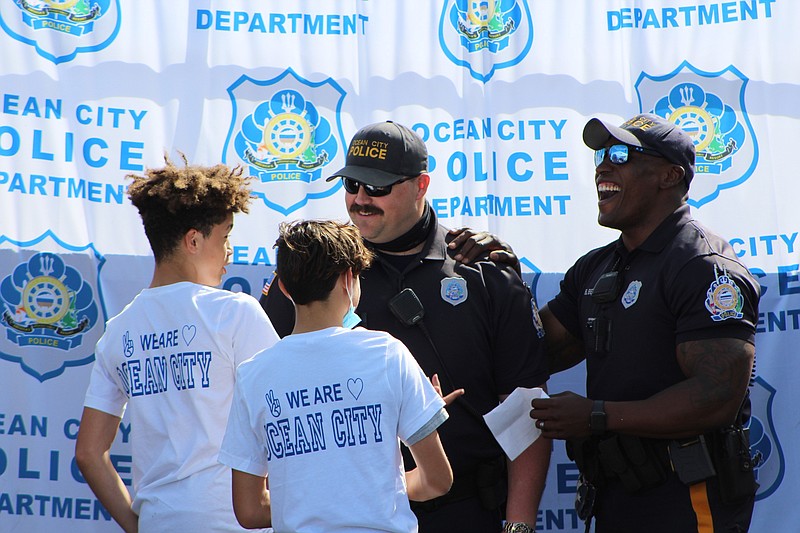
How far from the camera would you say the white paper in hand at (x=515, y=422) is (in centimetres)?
271

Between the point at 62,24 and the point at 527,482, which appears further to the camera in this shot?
the point at 62,24

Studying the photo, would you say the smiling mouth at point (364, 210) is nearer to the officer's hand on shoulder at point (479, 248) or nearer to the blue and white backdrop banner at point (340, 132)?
the officer's hand on shoulder at point (479, 248)

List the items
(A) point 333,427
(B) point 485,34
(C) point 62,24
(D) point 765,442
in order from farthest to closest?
(B) point 485,34
(C) point 62,24
(D) point 765,442
(A) point 333,427

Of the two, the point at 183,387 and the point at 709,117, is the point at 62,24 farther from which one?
the point at 709,117

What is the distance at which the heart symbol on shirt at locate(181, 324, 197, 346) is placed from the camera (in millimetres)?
2340

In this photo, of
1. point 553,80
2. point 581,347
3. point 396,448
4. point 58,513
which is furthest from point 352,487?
point 553,80

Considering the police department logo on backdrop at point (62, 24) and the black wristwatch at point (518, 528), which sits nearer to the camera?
the black wristwatch at point (518, 528)

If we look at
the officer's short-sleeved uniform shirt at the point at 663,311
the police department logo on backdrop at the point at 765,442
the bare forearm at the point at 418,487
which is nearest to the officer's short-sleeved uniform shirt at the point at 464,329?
the officer's short-sleeved uniform shirt at the point at 663,311

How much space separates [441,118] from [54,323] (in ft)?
6.15

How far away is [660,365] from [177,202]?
1.61 m

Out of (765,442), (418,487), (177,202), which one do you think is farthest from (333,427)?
(765,442)

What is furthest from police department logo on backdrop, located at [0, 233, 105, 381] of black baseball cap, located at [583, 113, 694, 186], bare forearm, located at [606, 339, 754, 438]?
bare forearm, located at [606, 339, 754, 438]

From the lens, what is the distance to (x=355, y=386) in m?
1.97

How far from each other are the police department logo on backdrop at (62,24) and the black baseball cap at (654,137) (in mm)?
2153
